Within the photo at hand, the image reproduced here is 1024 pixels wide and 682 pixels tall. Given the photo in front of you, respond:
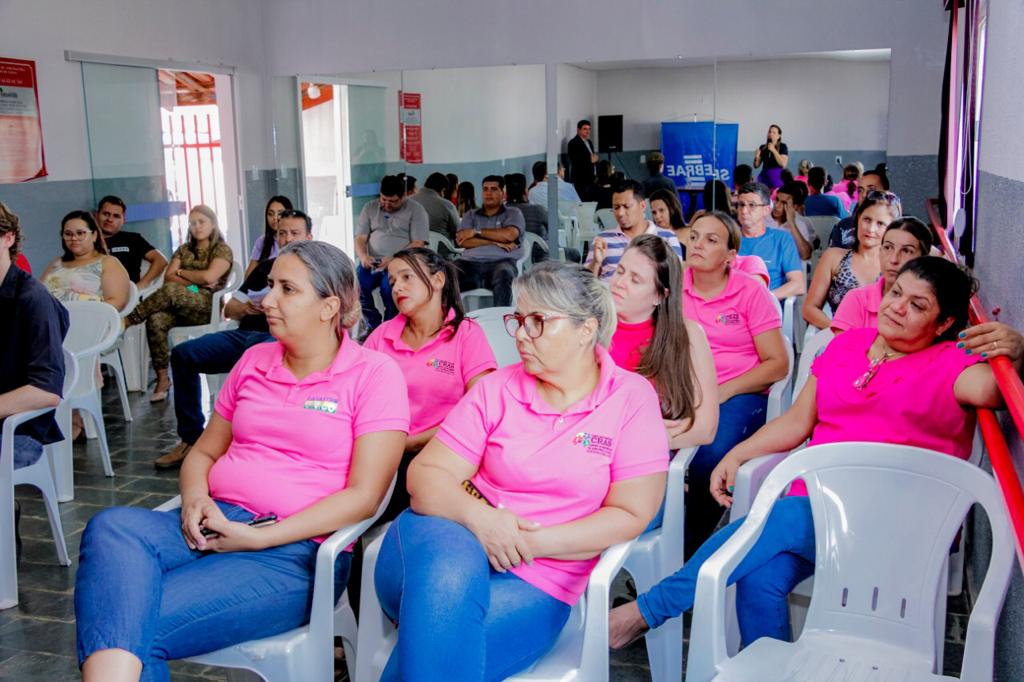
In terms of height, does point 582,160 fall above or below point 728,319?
above

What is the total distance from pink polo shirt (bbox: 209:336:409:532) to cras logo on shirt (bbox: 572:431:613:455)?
487 mm

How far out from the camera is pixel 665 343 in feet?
9.50

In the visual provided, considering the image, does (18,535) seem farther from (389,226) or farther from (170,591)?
(389,226)

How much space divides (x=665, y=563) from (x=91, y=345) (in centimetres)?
317

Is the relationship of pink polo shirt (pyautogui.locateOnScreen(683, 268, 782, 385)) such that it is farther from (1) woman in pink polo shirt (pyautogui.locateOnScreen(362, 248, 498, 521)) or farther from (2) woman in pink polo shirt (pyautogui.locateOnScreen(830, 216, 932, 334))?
(1) woman in pink polo shirt (pyautogui.locateOnScreen(362, 248, 498, 521))

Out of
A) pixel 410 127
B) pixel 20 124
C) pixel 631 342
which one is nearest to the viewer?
pixel 631 342

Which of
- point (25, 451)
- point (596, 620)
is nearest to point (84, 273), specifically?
point (25, 451)

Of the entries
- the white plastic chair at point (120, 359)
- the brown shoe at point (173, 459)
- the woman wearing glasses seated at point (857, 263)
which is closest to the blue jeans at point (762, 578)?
the woman wearing glasses seated at point (857, 263)

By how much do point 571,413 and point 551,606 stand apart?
45 centimetres

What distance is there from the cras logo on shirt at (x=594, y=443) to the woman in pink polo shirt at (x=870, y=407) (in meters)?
0.33

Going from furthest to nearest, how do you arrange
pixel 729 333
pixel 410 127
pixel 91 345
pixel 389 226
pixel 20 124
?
pixel 410 127 < pixel 389 226 < pixel 20 124 < pixel 91 345 < pixel 729 333

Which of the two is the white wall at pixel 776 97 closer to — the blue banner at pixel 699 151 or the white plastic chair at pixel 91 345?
the blue banner at pixel 699 151

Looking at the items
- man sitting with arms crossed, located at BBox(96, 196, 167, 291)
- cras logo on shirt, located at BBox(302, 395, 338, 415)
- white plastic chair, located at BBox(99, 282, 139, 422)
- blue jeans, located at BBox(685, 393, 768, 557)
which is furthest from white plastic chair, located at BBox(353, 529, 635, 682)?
man sitting with arms crossed, located at BBox(96, 196, 167, 291)

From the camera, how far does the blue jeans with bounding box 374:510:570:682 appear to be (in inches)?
74.0
